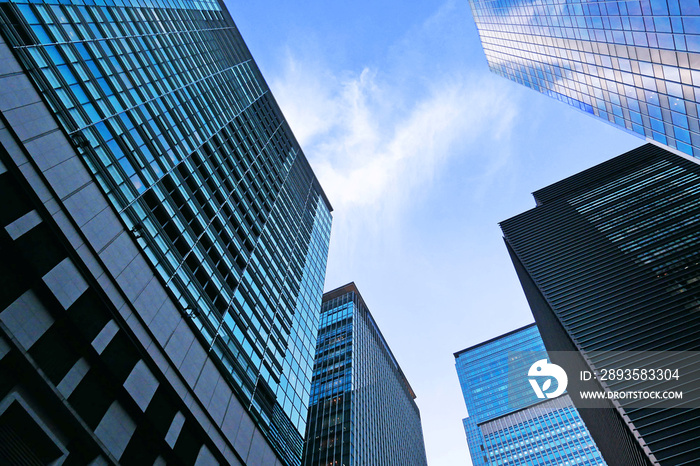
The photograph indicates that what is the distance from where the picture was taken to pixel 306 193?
7275 centimetres

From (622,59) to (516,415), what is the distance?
13966 cm

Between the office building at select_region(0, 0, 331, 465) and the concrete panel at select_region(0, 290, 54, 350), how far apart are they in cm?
5

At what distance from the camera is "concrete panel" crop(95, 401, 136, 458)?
17234 millimetres

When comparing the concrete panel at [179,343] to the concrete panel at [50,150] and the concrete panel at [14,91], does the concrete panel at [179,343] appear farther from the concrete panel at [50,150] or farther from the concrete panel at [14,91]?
the concrete panel at [14,91]

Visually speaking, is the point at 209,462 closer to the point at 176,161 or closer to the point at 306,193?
the point at 176,161

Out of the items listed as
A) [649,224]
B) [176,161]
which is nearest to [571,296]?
[649,224]

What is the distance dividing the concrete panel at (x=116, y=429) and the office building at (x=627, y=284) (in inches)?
1703

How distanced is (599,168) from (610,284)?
152 ft

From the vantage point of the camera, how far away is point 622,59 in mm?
37938

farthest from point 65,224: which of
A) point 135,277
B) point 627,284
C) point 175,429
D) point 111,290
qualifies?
point 627,284

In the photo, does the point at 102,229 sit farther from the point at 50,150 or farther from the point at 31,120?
the point at 31,120

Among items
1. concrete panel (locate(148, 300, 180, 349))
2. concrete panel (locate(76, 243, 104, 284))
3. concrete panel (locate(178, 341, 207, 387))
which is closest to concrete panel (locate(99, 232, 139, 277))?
concrete panel (locate(76, 243, 104, 284))

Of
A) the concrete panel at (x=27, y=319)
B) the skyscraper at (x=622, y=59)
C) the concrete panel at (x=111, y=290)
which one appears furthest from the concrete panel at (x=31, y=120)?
the skyscraper at (x=622, y=59)

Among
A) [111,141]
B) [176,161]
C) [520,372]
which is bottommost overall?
[520,372]
